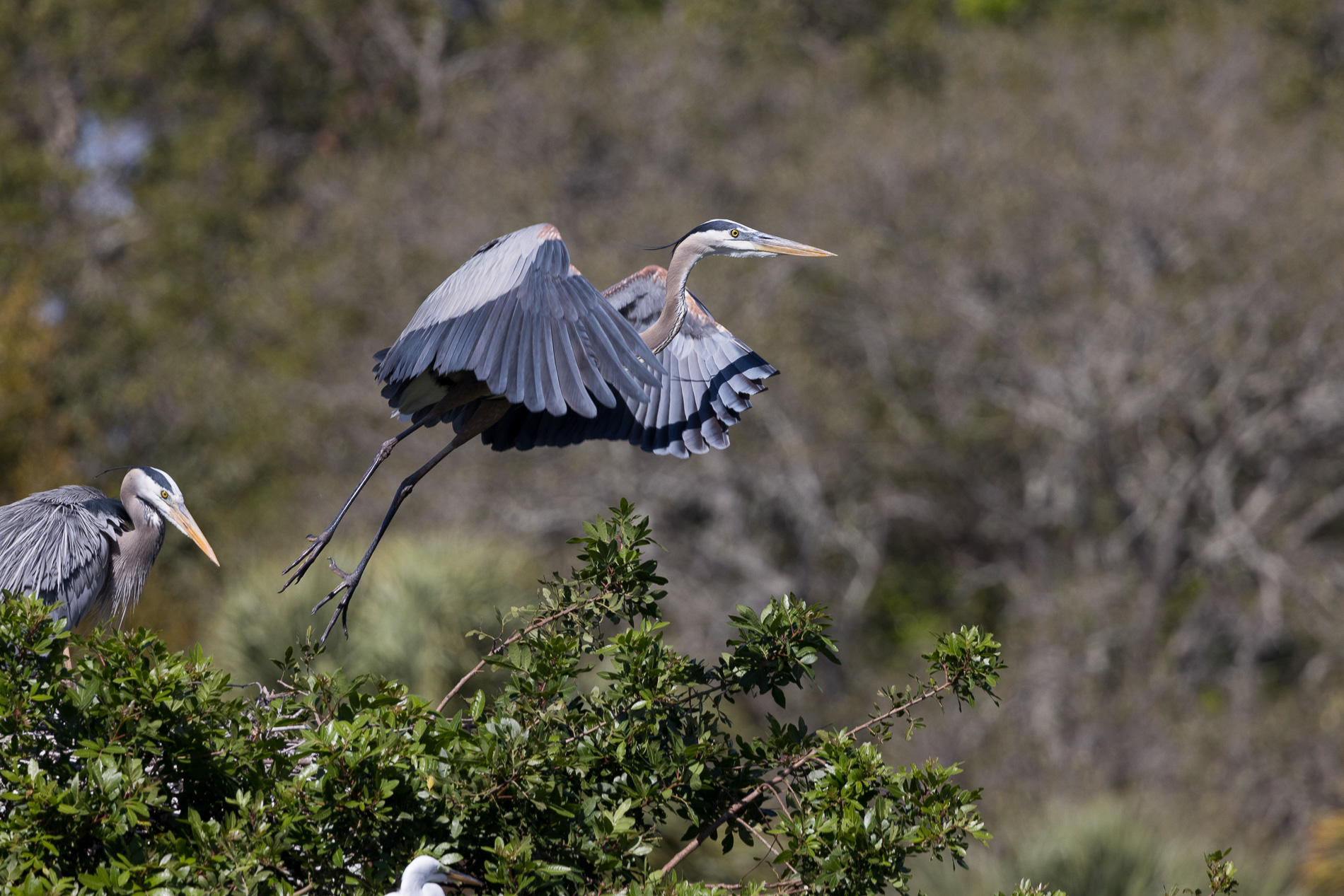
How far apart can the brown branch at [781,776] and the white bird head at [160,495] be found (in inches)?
117

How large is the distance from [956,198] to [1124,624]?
472 centimetres

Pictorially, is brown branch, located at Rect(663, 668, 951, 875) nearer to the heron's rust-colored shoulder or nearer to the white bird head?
the heron's rust-colored shoulder

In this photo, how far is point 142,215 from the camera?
1978 centimetres

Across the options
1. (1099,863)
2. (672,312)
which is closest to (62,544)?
(672,312)

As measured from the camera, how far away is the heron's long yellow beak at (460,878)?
2.99 m

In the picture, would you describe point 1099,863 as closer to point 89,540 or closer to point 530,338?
point 89,540

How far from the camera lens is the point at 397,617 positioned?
8445 millimetres

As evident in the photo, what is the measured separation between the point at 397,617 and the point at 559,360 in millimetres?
5109

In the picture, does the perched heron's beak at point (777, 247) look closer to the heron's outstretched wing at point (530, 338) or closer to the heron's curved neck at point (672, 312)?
the heron's curved neck at point (672, 312)

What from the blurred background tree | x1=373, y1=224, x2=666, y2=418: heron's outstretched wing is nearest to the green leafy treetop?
x1=373, y1=224, x2=666, y2=418: heron's outstretched wing

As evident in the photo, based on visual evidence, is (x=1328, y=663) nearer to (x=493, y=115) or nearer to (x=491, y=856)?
(x=493, y=115)

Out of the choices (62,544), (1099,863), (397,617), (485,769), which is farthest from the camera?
(397,617)

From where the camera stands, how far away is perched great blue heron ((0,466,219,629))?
5535 mm

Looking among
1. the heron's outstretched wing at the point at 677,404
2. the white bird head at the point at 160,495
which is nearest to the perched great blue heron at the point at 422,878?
the heron's outstretched wing at the point at 677,404
